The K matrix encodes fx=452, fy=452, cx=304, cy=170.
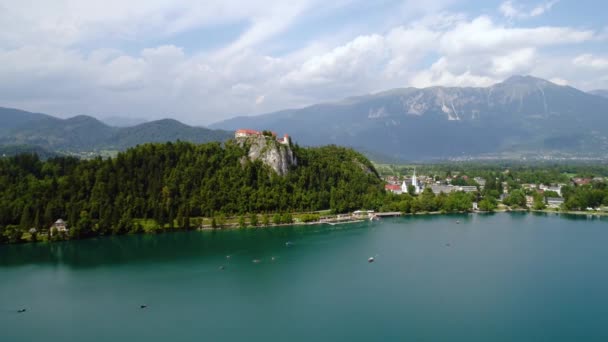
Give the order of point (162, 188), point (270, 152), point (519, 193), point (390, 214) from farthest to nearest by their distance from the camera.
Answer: point (519, 193) → point (270, 152) → point (390, 214) → point (162, 188)

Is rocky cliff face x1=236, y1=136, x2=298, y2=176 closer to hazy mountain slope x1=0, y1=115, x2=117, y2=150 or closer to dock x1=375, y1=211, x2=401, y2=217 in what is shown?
dock x1=375, y1=211, x2=401, y2=217

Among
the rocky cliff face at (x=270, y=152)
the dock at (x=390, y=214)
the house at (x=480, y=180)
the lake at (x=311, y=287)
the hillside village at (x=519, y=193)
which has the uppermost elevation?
the rocky cliff face at (x=270, y=152)

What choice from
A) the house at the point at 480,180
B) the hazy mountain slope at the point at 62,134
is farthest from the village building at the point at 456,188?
the hazy mountain slope at the point at 62,134

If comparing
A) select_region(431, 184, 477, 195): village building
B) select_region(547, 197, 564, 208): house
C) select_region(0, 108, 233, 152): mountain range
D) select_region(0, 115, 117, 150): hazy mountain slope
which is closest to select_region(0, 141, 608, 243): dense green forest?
select_region(547, 197, 564, 208): house

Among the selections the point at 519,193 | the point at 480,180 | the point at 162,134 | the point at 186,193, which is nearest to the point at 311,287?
the point at 186,193

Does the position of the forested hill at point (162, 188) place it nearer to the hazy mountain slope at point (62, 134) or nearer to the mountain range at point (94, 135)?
the mountain range at point (94, 135)

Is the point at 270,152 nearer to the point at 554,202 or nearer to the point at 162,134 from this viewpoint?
the point at 554,202

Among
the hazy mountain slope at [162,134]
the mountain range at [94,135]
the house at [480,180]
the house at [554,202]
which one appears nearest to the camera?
the house at [554,202]

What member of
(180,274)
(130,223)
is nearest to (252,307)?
(180,274)
